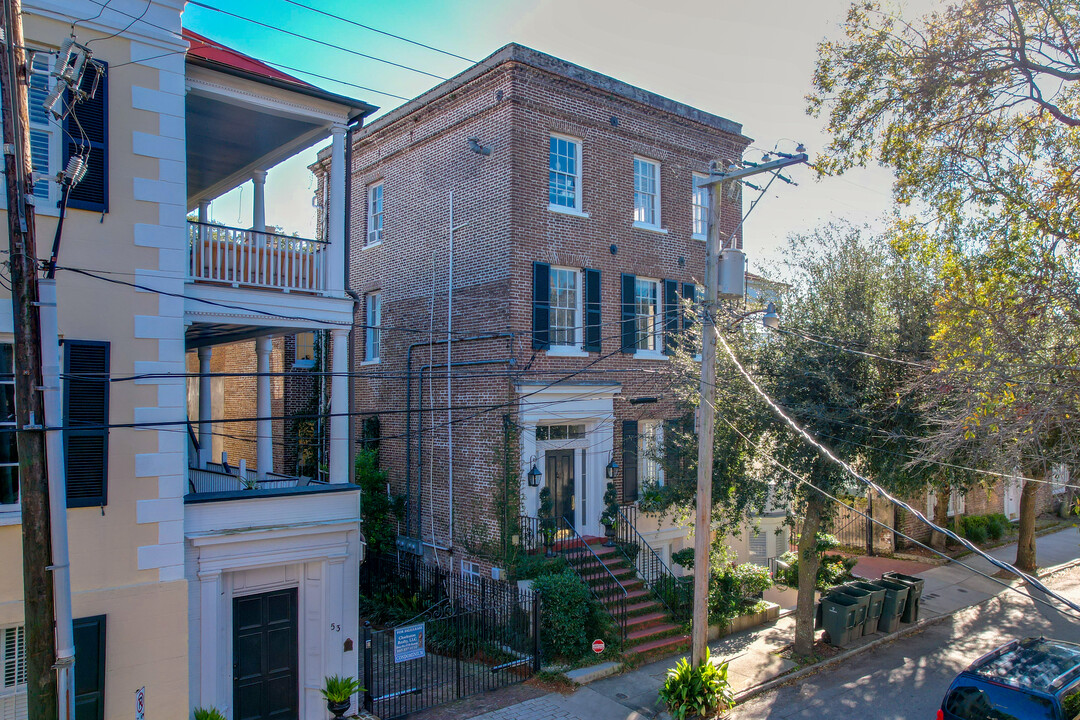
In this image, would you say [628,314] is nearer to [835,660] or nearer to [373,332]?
[373,332]

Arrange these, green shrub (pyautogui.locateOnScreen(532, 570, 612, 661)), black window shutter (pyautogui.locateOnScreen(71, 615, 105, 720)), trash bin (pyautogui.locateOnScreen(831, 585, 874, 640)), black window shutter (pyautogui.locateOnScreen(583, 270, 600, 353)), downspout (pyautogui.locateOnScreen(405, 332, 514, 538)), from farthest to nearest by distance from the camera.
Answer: downspout (pyautogui.locateOnScreen(405, 332, 514, 538)) < black window shutter (pyautogui.locateOnScreen(583, 270, 600, 353)) < trash bin (pyautogui.locateOnScreen(831, 585, 874, 640)) < green shrub (pyautogui.locateOnScreen(532, 570, 612, 661)) < black window shutter (pyautogui.locateOnScreen(71, 615, 105, 720))

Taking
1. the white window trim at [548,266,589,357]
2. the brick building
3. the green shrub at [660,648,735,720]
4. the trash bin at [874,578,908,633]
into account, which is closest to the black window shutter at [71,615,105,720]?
the brick building

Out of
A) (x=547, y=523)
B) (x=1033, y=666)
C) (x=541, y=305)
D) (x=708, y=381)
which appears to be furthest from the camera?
(x=541, y=305)

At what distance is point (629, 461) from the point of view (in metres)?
17.0

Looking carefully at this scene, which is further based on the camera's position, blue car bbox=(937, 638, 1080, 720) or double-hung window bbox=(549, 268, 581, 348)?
double-hung window bbox=(549, 268, 581, 348)

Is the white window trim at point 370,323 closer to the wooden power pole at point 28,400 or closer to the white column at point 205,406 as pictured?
the white column at point 205,406

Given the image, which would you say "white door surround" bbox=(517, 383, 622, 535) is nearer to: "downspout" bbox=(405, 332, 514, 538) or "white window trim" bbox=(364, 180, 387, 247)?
"downspout" bbox=(405, 332, 514, 538)

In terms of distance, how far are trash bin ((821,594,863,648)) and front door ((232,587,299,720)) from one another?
987 centimetres

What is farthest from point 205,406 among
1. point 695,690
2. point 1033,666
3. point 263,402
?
point 1033,666

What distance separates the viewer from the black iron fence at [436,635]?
1132 cm

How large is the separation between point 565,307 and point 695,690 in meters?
8.25

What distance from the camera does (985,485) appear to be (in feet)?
48.4

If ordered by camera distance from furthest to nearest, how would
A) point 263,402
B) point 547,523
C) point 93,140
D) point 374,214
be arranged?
point 374,214 < point 547,523 < point 263,402 < point 93,140

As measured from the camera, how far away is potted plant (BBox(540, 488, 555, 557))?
49.2ft
